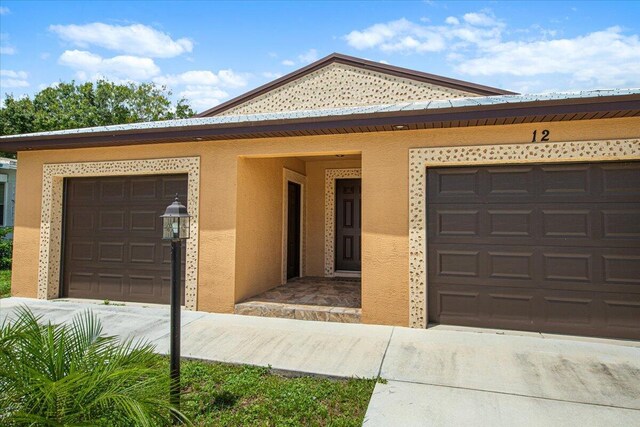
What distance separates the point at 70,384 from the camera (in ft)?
6.50

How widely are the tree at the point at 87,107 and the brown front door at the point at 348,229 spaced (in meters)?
18.7

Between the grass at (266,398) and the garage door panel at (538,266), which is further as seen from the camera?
the garage door panel at (538,266)

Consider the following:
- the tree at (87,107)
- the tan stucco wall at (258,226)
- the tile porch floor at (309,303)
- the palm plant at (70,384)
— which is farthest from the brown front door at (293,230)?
the tree at (87,107)

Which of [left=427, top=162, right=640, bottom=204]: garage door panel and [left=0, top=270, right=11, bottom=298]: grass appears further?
[left=0, top=270, right=11, bottom=298]: grass

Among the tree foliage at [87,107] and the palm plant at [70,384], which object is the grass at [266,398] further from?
the tree foliage at [87,107]

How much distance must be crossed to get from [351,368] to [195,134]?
4.43m

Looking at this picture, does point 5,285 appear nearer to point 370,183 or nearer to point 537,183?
point 370,183

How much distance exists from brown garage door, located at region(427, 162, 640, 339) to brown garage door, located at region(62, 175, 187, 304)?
4803 millimetres

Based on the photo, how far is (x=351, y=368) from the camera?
164 inches

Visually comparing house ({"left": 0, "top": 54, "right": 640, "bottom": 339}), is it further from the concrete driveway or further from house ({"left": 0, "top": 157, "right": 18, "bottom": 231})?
house ({"left": 0, "top": 157, "right": 18, "bottom": 231})

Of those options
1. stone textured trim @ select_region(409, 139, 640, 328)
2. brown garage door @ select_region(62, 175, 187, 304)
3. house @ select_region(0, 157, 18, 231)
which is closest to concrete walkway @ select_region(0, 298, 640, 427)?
stone textured trim @ select_region(409, 139, 640, 328)

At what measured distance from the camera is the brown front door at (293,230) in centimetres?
896

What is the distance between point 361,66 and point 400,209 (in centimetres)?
582

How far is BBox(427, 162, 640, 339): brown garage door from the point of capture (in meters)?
5.11
